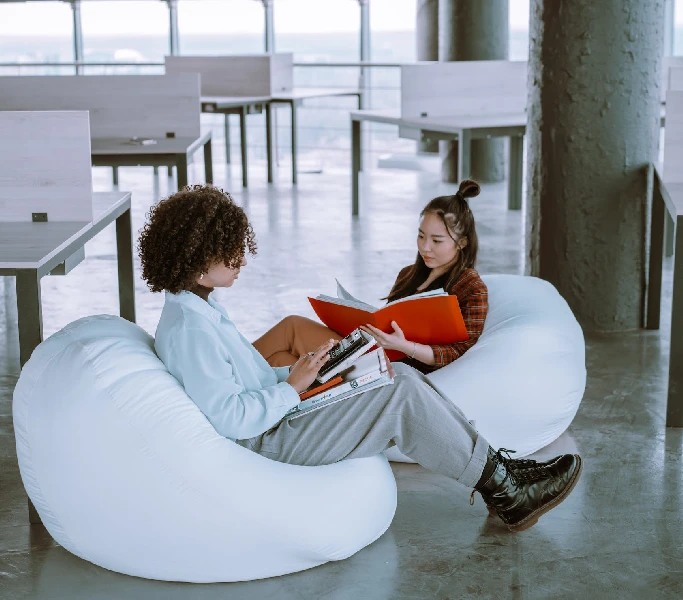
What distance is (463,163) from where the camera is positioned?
5730 mm

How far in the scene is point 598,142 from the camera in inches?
161

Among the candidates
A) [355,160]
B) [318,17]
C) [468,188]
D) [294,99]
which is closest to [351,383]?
[468,188]

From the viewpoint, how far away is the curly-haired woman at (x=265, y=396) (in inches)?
A: 84.9

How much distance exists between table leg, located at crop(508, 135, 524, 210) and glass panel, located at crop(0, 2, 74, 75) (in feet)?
18.0

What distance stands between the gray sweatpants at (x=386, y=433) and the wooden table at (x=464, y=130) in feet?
11.3

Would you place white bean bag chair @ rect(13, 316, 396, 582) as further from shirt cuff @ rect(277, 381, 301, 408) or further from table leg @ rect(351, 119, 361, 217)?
table leg @ rect(351, 119, 361, 217)

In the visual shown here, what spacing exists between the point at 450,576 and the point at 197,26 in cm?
908

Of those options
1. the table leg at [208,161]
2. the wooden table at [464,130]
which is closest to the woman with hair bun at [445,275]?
the wooden table at [464,130]

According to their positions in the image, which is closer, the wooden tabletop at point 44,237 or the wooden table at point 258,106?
the wooden tabletop at point 44,237

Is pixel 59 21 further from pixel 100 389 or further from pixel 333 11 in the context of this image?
pixel 100 389

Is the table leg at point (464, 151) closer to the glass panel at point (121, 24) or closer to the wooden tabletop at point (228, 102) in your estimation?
the wooden tabletop at point (228, 102)

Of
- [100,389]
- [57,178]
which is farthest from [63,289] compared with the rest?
[100,389]

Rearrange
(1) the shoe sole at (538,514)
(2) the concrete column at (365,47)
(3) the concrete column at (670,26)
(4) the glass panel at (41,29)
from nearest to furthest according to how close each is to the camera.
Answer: (1) the shoe sole at (538,514)
(3) the concrete column at (670,26)
(2) the concrete column at (365,47)
(4) the glass panel at (41,29)

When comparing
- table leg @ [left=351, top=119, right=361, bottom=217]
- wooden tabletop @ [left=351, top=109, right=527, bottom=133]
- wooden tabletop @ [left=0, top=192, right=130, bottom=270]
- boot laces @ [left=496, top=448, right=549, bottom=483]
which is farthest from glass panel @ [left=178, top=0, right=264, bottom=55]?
boot laces @ [left=496, top=448, right=549, bottom=483]
